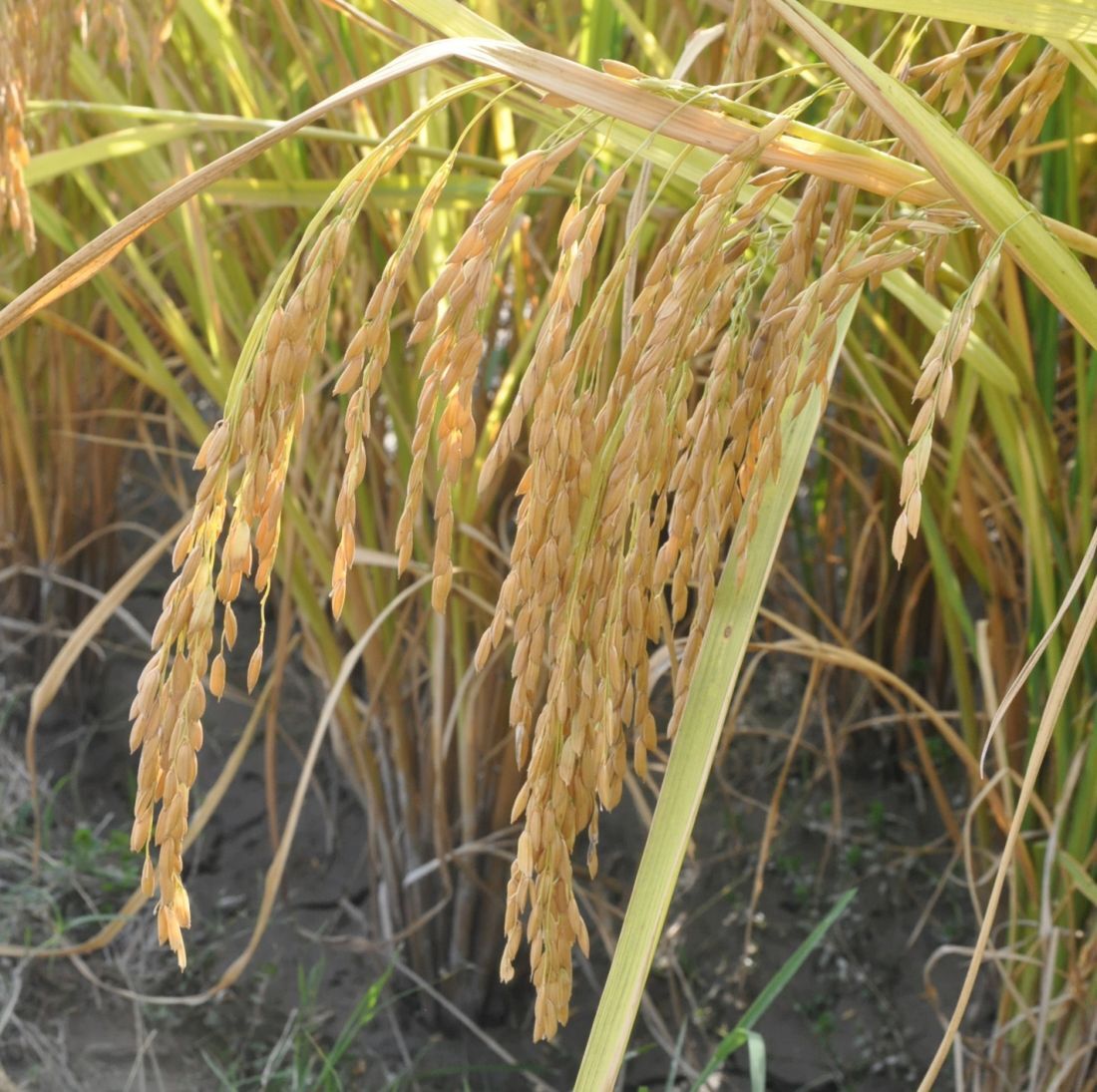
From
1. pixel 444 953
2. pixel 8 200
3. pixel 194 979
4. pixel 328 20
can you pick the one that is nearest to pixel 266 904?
pixel 444 953

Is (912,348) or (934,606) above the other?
(912,348)

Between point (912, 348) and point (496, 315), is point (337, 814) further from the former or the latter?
point (912, 348)

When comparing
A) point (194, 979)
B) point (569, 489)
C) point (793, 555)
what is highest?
point (569, 489)

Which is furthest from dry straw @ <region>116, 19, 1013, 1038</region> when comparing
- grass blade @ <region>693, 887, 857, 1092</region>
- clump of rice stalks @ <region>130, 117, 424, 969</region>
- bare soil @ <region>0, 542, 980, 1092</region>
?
bare soil @ <region>0, 542, 980, 1092</region>

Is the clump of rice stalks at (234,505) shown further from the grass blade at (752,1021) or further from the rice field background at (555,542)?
the grass blade at (752,1021)

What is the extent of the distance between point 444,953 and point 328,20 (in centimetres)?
102

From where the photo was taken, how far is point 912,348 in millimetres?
1499

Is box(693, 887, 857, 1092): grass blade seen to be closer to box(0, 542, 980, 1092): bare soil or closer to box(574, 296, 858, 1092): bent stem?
box(0, 542, 980, 1092): bare soil

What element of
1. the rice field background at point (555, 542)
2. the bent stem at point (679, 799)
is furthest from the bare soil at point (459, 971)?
the bent stem at point (679, 799)

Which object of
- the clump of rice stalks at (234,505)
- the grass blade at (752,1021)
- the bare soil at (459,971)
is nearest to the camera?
the clump of rice stalks at (234,505)

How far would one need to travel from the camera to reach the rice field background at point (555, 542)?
53 cm

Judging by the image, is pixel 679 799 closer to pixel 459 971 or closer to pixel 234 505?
pixel 234 505

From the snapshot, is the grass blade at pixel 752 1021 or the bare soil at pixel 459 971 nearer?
the grass blade at pixel 752 1021

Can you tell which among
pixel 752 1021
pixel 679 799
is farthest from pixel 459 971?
pixel 679 799
